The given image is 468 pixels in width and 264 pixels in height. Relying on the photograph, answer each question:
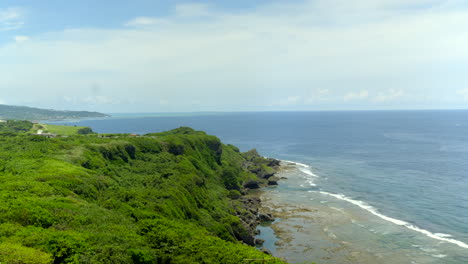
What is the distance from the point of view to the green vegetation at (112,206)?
26.4m

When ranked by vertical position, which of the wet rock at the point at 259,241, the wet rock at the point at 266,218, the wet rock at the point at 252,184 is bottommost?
the wet rock at the point at 259,241

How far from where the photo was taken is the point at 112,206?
42.0m

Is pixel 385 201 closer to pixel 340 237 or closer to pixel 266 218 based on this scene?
pixel 340 237

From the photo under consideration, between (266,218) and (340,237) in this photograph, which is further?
(266,218)

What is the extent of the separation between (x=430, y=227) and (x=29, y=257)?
69896mm

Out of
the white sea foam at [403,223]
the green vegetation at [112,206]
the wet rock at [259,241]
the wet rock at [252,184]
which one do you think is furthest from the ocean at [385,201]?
the green vegetation at [112,206]

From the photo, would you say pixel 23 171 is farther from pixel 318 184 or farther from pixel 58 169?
pixel 318 184

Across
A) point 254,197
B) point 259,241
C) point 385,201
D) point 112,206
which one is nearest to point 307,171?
point 254,197

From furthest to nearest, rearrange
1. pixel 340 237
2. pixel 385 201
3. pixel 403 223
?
pixel 385 201 → pixel 403 223 → pixel 340 237

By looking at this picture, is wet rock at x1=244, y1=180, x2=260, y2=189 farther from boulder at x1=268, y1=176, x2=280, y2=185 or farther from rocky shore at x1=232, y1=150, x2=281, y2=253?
boulder at x1=268, y1=176, x2=280, y2=185

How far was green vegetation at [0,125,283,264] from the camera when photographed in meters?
26.4

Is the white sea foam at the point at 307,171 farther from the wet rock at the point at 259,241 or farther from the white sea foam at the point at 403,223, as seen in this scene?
the wet rock at the point at 259,241

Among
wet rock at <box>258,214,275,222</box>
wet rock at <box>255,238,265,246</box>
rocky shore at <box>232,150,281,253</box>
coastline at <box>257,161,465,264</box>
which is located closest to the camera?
coastline at <box>257,161,465,264</box>

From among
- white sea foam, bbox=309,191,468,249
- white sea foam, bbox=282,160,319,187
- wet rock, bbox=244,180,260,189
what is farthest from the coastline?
white sea foam, bbox=282,160,319,187
